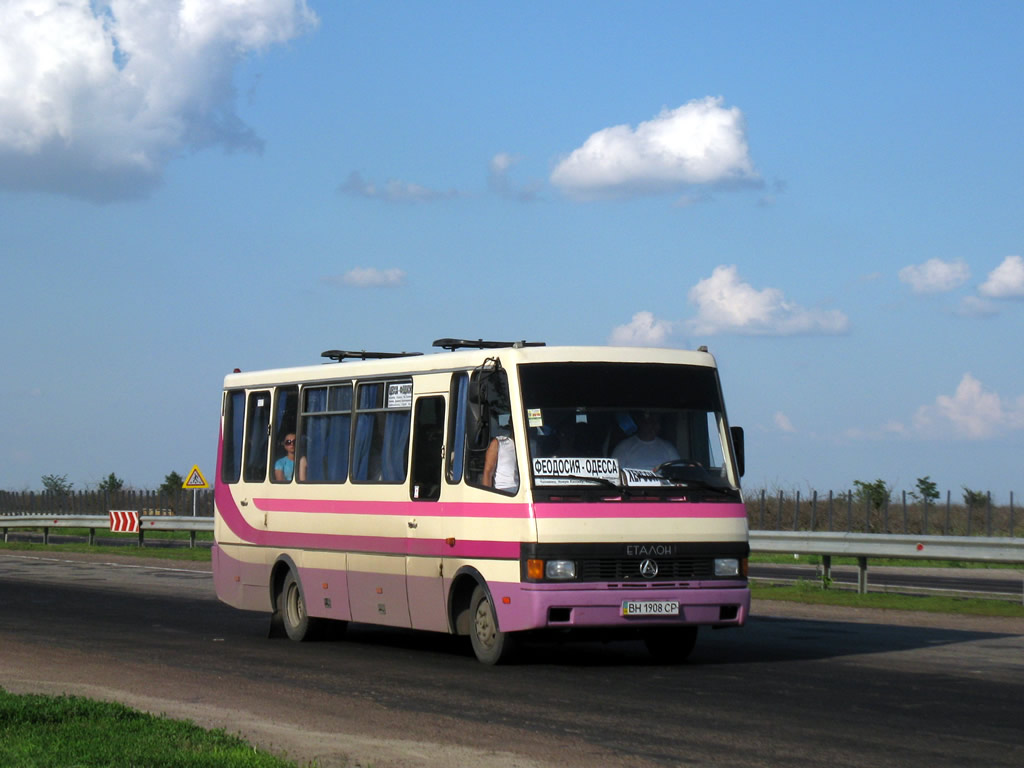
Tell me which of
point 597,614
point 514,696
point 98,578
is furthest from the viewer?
point 98,578

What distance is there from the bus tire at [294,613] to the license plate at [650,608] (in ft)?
15.5

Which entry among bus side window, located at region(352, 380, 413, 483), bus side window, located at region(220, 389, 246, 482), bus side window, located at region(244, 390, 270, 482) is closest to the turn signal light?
bus side window, located at region(352, 380, 413, 483)

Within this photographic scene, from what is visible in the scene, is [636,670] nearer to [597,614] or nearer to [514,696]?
[597,614]

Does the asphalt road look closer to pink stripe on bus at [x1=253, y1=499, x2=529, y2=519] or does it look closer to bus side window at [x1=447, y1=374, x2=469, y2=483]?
pink stripe on bus at [x1=253, y1=499, x2=529, y2=519]

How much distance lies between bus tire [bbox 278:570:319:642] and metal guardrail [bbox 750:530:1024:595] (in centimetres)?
958

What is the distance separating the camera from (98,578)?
28938mm

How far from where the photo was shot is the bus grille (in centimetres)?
1315

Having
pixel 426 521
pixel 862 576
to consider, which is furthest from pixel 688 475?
pixel 862 576

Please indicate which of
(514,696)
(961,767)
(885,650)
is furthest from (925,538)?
(961,767)

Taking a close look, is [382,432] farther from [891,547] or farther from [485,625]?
[891,547]

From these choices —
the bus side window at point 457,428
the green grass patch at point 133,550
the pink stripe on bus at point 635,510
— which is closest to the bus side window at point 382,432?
the bus side window at point 457,428

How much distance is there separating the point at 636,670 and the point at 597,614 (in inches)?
30.9

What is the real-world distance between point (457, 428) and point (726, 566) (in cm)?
266

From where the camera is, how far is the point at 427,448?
1482 cm
